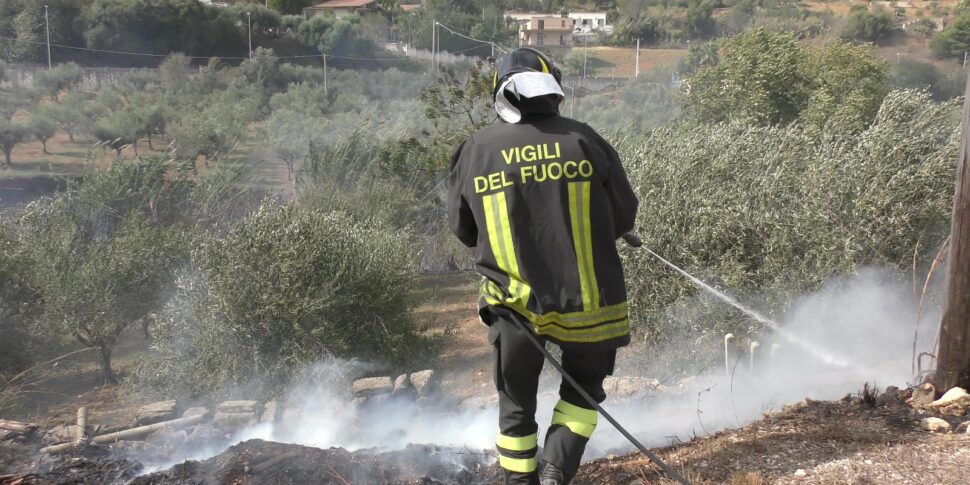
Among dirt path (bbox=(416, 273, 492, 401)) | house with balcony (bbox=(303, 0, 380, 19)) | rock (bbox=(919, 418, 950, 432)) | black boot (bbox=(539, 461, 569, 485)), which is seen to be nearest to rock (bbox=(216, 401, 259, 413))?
dirt path (bbox=(416, 273, 492, 401))

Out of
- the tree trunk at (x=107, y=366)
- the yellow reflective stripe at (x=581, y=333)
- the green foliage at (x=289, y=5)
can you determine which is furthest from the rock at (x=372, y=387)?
the green foliage at (x=289, y=5)

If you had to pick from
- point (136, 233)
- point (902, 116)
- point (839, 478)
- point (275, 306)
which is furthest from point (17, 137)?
point (839, 478)

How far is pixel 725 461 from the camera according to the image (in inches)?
142

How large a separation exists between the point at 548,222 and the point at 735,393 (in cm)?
386

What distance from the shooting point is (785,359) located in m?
6.67

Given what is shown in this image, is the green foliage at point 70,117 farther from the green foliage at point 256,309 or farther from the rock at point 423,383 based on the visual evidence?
the rock at point 423,383

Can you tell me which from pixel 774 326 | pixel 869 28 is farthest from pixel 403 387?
pixel 869 28

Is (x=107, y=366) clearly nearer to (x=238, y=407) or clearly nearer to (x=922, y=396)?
(x=238, y=407)

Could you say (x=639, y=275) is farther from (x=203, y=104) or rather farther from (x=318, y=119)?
(x=203, y=104)

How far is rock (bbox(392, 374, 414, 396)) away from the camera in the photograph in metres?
8.88

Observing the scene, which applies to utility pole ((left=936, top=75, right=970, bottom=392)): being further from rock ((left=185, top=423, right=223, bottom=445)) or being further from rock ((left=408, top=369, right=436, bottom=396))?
rock ((left=408, top=369, right=436, bottom=396))

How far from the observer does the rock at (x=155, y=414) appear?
8.29m

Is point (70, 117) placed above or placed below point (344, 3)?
below

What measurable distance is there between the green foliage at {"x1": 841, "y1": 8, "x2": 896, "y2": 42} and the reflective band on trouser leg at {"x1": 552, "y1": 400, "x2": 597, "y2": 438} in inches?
1982
